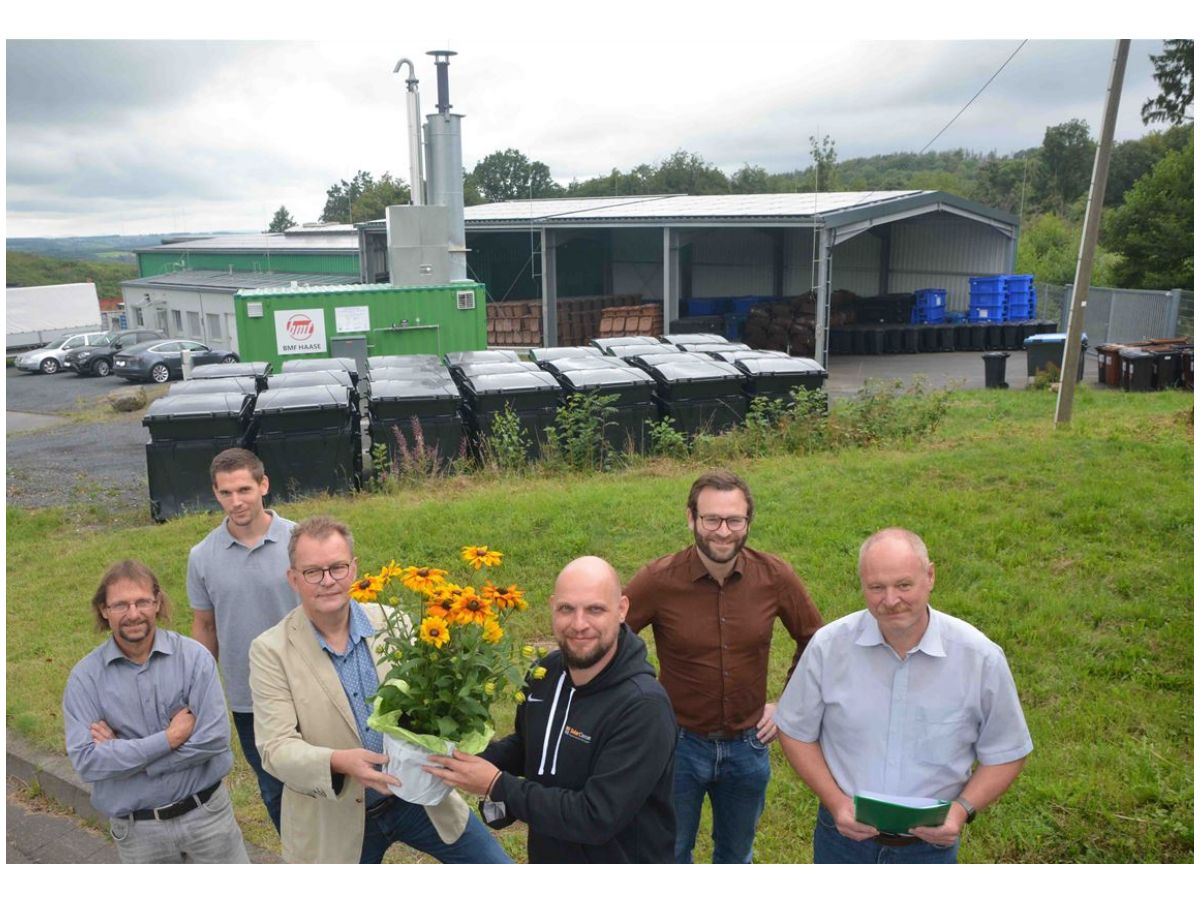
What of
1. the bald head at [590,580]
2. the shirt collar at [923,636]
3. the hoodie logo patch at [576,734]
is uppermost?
the bald head at [590,580]

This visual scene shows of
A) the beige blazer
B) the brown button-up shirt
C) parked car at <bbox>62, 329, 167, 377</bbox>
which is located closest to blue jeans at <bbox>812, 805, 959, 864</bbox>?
the brown button-up shirt

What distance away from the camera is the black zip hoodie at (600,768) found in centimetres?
259

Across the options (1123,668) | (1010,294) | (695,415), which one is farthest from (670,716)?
(1010,294)

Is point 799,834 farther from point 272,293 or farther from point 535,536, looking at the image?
point 272,293

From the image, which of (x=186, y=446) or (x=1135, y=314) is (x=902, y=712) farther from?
(x=1135, y=314)

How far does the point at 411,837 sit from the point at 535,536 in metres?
5.16

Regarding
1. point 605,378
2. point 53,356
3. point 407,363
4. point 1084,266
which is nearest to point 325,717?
point 605,378

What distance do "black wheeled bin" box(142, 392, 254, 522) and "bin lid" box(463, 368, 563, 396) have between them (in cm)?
253

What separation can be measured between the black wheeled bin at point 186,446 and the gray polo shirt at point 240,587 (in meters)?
6.45

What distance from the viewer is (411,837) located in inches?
129

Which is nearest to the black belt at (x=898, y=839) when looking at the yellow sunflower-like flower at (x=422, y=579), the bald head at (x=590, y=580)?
the bald head at (x=590, y=580)

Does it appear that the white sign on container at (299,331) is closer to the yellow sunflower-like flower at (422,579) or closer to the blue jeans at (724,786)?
the blue jeans at (724,786)

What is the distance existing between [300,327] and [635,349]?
21.9ft

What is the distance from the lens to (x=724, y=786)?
3572 millimetres
